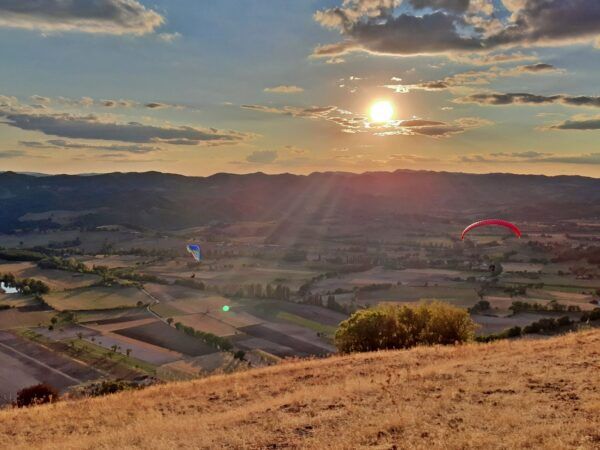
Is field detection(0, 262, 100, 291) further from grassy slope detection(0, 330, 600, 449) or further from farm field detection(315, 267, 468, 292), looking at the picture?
grassy slope detection(0, 330, 600, 449)

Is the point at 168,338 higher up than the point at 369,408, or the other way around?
the point at 369,408

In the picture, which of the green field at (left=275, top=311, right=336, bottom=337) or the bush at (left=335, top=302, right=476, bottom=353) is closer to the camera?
the bush at (left=335, top=302, right=476, bottom=353)

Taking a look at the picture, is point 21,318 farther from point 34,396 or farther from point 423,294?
point 423,294

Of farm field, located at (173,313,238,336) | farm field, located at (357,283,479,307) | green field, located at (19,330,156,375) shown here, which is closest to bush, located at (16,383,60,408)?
green field, located at (19,330,156,375)

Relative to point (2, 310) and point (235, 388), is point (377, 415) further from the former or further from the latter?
point (2, 310)

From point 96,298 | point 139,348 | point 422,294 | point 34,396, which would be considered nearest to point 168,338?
point 139,348

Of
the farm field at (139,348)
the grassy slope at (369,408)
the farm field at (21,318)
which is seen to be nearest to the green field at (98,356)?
the farm field at (139,348)
